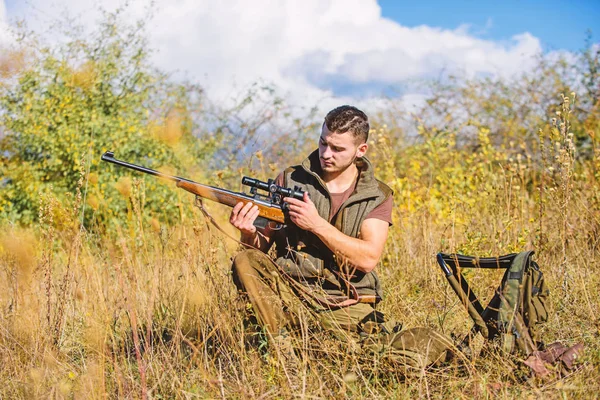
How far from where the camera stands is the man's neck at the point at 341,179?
338cm

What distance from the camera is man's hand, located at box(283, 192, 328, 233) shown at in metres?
3.04

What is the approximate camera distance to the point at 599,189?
4.80 metres

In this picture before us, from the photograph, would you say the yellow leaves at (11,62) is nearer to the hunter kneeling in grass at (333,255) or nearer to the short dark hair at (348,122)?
the hunter kneeling in grass at (333,255)

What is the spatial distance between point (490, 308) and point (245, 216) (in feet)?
4.19

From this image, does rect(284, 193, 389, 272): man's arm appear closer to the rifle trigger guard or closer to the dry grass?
the rifle trigger guard

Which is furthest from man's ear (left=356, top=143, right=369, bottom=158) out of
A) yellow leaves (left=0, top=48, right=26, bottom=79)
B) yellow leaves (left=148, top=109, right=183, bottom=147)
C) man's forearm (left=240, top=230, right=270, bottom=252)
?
yellow leaves (left=0, top=48, right=26, bottom=79)

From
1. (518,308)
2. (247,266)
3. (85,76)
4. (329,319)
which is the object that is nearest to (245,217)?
(247,266)

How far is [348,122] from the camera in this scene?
3.21m

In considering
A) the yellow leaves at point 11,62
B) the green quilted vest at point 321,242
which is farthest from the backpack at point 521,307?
the yellow leaves at point 11,62

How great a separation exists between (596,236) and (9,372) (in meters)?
3.90

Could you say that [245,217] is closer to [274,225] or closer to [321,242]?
[274,225]

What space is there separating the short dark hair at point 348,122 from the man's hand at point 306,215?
0.43m

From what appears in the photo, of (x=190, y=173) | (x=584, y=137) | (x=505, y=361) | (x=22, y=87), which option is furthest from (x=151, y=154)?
(x=584, y=137)

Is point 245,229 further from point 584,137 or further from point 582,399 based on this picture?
point 584,137
